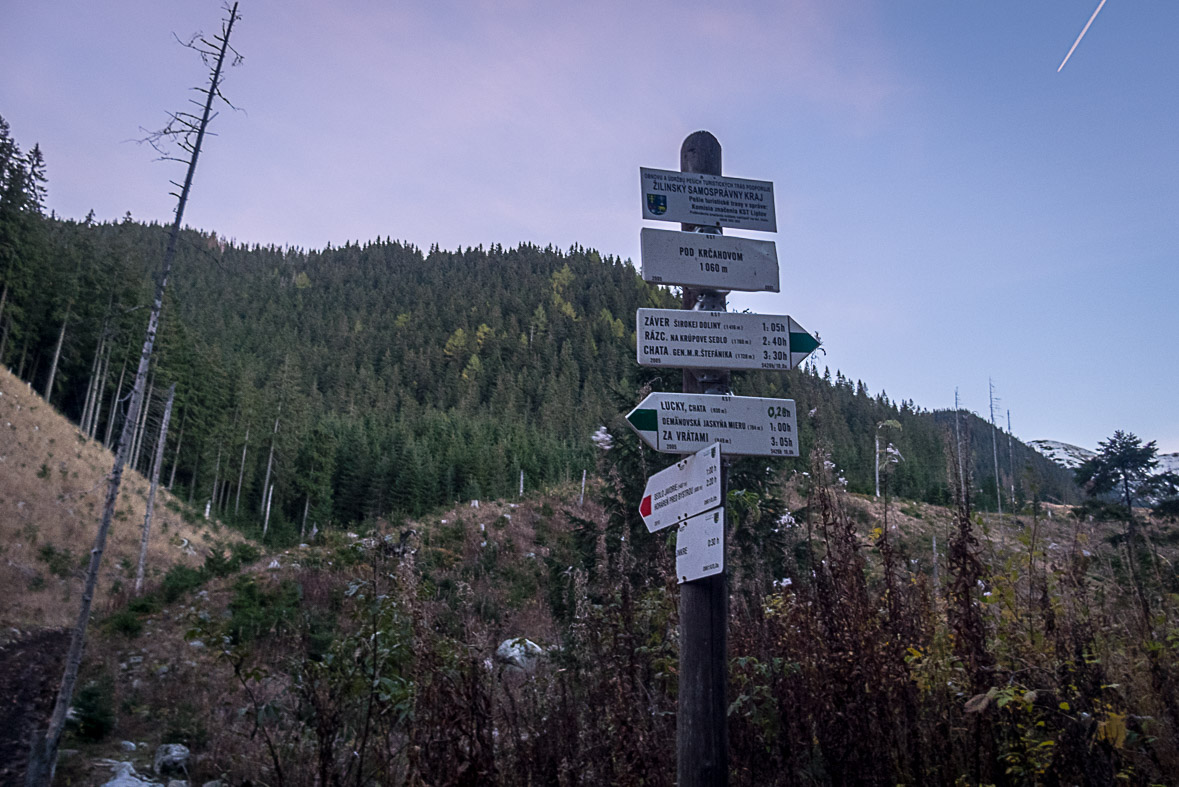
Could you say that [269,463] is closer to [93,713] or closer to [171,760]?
[93,713]

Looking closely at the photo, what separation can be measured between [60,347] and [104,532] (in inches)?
1416

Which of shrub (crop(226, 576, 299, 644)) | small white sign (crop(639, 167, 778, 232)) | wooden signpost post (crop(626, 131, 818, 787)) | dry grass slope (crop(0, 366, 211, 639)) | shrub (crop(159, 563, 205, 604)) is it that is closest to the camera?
wooden signpost post (crop(626, 131, 818, 787))

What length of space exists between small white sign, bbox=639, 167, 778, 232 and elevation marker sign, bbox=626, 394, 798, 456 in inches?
38.0

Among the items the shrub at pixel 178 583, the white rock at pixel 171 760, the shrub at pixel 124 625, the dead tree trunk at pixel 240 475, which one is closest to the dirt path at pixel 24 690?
the shrub at pixel 124 625

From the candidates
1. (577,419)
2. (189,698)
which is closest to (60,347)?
(189,698)

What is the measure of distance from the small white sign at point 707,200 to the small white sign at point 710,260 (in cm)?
12

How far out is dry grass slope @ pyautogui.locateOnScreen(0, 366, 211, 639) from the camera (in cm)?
2047

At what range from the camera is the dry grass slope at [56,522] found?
2047 centimetres

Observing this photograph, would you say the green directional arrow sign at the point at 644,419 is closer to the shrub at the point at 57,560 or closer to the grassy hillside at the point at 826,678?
the grassy hillside at the point at 826,678

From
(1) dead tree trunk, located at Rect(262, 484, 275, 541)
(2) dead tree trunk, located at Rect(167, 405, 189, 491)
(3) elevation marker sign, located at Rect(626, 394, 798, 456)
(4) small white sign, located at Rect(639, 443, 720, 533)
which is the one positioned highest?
(2) dead tree trunk, located at Rect(167, 405, 189, 491)

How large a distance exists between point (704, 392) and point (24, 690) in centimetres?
1587

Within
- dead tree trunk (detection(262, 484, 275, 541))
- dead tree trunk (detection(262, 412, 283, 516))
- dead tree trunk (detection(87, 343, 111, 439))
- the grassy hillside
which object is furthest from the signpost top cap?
dead tree trunk (detection(262, 412, 283, 516))

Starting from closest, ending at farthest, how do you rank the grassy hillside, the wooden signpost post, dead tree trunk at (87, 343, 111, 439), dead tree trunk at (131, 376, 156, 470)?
the wooden signpost post → the grassy hillside → dead tree trunk at (87, 343, 111, 439) → dead tree trunk at (131, 376, 156, 470)

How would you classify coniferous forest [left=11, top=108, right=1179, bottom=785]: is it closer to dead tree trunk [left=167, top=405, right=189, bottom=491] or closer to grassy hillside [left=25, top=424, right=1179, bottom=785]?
grassy hillside [left=25, top=424, right=1179, bottom=785]
